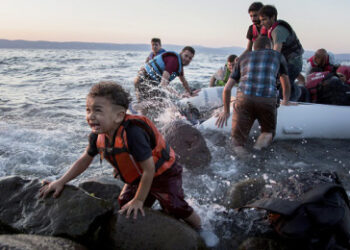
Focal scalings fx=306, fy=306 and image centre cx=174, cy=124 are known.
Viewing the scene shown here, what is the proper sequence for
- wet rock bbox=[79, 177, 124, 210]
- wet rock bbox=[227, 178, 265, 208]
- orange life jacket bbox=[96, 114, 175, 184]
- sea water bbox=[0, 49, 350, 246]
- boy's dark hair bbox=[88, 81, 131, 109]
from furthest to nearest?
sea water bbox=[0, 49, 350, 246] < wet rock bbox=[227, 178, 265, 208] < wet rock bbox=[79, 177, 124, 210] < orange life jacket bbox=[96, 114, 175, 184] < boy's dark hair bbox=[88, 81, 131, 109]

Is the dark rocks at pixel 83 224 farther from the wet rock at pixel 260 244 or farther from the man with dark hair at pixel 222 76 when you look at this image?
the man with dark hair at pixel 222 76

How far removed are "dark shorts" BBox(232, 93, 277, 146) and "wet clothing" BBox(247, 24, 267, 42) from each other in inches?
72.8

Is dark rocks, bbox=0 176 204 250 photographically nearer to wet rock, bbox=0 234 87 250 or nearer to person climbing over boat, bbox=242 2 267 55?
wet rock, bbox=0 234 87 250

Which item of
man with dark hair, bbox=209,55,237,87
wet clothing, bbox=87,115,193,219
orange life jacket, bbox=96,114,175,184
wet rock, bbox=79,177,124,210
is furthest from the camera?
man with dark hair, bbox=209,55,237,87

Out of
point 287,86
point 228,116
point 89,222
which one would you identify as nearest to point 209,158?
point 228,116

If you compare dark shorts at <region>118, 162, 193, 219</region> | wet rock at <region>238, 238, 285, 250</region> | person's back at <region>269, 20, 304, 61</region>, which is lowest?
wet rock at <region>238, 238, 285, 250</region>

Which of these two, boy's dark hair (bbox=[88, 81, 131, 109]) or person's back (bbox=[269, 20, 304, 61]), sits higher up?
person's back (bbox=[269, 20, 304, 61])

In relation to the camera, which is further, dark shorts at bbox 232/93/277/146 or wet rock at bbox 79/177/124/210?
dark shorts at bbox 232/93/277/146

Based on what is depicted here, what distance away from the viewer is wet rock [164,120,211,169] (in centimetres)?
463

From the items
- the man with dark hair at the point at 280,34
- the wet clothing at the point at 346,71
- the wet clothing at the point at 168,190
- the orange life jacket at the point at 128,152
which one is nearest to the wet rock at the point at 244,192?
the wet clothing at the point at 168,190

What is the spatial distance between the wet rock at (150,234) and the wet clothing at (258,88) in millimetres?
2720

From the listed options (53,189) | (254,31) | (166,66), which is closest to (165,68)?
(166,66)

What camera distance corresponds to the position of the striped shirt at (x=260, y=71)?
4449 millimetres

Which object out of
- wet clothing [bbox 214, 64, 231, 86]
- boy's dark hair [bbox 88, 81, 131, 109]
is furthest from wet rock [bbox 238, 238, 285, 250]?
wet clothing [bbox 214, 64, 231, 86]
